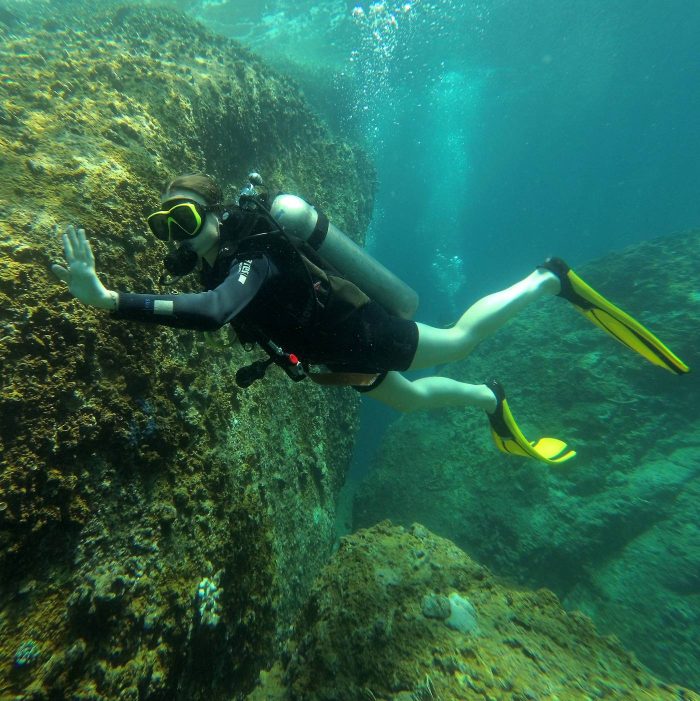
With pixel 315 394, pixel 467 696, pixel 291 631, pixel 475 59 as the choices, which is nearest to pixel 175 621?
A: pixel 291 631

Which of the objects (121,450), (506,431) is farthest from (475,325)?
(121,450)

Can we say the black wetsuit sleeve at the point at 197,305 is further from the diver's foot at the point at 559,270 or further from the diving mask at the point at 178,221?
the diver's foot at the point at 559,270

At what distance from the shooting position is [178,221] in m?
2.09

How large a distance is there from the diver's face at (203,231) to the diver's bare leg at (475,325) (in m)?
1.67

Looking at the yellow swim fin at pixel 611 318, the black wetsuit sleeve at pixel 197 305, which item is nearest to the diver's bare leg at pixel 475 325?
the yellow swim fin at pixel 611 318

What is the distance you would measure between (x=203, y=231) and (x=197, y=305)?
28.0 inches

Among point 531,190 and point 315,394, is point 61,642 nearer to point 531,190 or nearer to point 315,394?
point 315,394

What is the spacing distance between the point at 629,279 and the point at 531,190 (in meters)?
56.5

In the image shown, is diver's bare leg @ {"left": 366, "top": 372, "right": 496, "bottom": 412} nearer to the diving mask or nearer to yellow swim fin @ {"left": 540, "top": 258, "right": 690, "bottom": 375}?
yellow swim fin @ {"left": 540, "top": 258, "right": 690, "bottom": 375}

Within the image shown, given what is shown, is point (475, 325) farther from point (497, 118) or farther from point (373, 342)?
point (497, 118)

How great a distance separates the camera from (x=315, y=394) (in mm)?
5195

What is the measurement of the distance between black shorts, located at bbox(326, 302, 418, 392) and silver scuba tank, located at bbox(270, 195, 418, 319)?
241mm

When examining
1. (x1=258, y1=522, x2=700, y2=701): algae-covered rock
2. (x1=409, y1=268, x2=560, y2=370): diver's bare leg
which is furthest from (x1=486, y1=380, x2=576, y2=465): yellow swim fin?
(x1=258, y1=522, x2=700, y2=701): algae-covered rock

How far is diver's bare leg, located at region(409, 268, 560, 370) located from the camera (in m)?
3.18
